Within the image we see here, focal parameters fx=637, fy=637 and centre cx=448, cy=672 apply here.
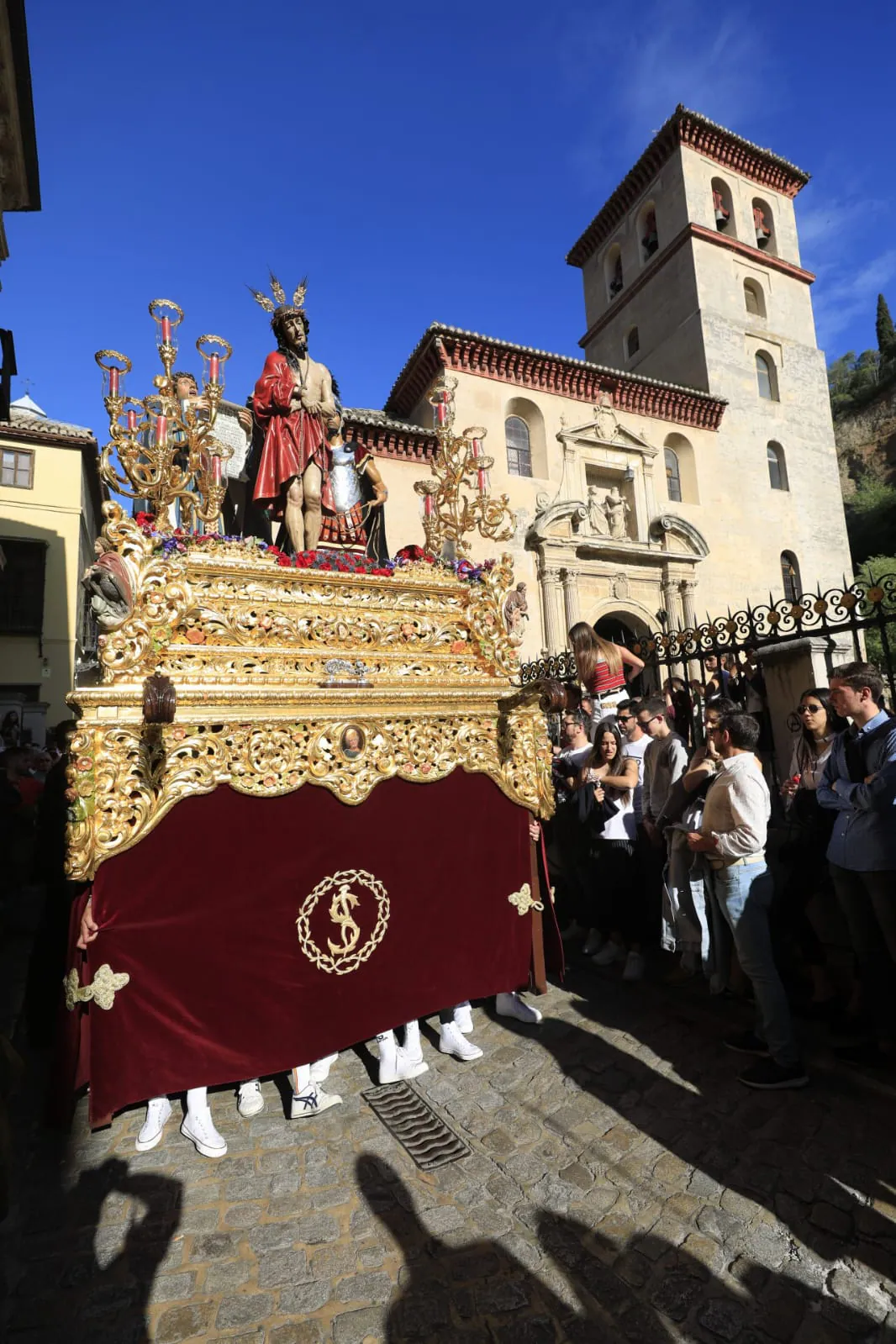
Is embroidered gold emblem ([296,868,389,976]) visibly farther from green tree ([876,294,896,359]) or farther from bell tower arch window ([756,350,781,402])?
green tree ([876,294,896,359])

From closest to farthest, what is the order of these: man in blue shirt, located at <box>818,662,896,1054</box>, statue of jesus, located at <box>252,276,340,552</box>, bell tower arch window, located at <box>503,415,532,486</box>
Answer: man in blue shirt, located at <box>818,662,896,1054</box>, statue of jesus, located at <box>252,276,340,552</box>, bell tower arch window, located at <box>503,415,532,486</box>

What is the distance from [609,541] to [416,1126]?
15074mm

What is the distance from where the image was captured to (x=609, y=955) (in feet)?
17.4

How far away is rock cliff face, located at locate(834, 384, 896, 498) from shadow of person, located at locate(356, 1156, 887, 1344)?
4181 centimetres

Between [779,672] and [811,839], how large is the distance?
296 centimetres

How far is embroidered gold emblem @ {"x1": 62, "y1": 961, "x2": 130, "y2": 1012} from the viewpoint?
2.95 meters

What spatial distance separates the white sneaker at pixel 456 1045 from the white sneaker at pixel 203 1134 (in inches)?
55.5

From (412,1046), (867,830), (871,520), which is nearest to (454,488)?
(867,830)

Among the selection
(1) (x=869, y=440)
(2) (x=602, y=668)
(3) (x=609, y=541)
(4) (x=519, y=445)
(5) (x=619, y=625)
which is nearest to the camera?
(2) (x=602, y=668)

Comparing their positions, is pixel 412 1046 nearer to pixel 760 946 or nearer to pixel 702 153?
pixel 760 946

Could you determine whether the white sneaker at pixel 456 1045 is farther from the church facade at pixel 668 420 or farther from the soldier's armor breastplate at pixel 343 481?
the church facade at pixel 668 420

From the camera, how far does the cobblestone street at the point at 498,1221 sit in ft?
7.32

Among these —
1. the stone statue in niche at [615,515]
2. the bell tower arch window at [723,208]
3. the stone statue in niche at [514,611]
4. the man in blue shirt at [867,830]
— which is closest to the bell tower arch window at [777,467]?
the stone statue in niche at [615,515]

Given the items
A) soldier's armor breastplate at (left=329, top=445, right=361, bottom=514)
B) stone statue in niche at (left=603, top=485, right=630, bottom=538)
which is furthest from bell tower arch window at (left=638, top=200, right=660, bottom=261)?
soldier's armor breastplate at (left=329, top=445, right=361, bottom=514)
